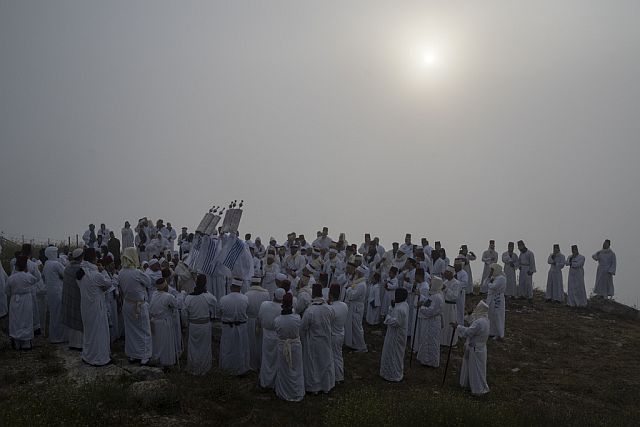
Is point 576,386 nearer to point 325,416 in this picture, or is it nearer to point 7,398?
point 325,416

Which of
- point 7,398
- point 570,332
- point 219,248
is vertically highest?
point 219,248

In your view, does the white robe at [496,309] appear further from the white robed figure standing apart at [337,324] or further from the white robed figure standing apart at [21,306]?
the white robed figure standing apart at [21,306]

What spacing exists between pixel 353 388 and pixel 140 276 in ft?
16.3

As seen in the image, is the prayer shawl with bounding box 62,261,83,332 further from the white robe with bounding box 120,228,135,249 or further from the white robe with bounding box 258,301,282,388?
the white robe with bounding box 120,228,135,249

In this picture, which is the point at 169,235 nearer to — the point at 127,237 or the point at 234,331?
the point at 127,237

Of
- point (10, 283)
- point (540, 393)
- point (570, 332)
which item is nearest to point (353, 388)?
point (540, 393)

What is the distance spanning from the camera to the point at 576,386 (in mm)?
12023

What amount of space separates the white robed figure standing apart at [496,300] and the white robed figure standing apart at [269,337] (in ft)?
22.1

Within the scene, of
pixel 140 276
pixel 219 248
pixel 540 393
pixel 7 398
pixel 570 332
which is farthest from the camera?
pixel 570 332

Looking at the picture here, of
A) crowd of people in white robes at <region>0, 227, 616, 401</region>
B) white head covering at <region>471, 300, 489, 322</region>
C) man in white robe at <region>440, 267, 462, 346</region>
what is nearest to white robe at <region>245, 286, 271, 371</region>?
crowd of people in white robes at <region>0, 227, 616, 401</region>

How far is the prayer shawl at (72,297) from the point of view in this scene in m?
11.2

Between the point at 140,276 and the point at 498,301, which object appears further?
the point at 498,301

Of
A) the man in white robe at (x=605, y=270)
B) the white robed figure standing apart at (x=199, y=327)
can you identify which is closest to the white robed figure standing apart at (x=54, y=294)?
the white robed figure standing apart at (x=199, y=327)

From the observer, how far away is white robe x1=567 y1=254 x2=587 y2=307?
1981 cm
